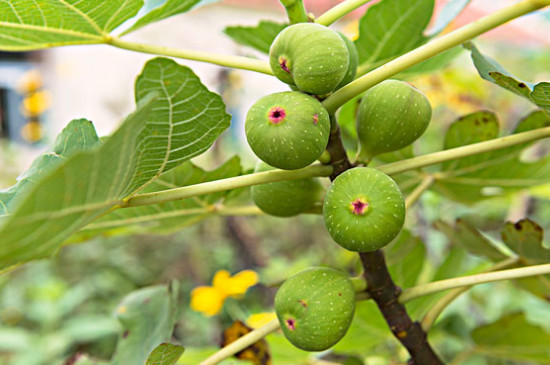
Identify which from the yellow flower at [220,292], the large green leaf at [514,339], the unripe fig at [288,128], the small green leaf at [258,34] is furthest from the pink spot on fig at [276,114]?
the yellow flower at [220,292]

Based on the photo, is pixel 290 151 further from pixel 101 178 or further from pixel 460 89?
Result: pixel 460 89

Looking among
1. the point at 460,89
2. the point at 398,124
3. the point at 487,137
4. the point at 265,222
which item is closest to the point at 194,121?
the point at 398,124

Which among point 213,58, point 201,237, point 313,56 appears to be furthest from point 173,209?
point 201,237

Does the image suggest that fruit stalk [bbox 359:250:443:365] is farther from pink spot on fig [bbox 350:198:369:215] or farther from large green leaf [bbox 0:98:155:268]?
large green leaf [bbox 0:98:155:268]

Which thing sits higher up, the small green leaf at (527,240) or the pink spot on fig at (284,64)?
the pink spot on fig at (284,64)

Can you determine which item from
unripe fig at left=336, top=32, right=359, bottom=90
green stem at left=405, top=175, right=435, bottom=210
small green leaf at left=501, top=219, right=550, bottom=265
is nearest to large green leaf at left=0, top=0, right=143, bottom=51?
unripe fig at left=336, top=32, right=359, bottom=90

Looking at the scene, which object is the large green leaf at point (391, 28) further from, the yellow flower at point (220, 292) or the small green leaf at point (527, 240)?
the yellow flower at point (220, 292)
